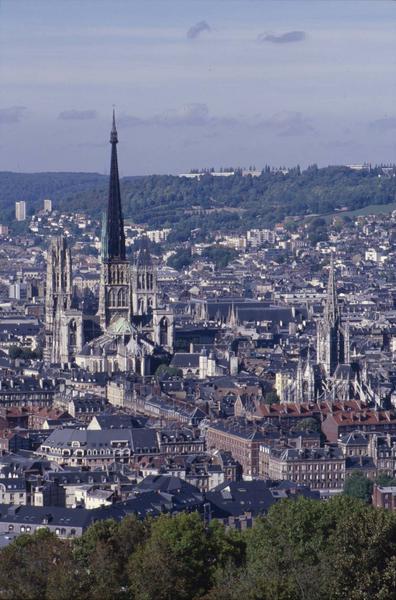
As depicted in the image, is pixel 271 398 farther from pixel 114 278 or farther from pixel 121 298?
pixel 114 278

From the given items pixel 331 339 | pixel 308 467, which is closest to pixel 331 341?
pixel 331 339

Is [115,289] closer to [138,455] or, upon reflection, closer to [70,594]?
[138,455]

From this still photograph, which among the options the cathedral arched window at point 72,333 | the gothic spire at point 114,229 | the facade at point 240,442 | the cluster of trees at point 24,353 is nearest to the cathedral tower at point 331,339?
the facade at point 240,442

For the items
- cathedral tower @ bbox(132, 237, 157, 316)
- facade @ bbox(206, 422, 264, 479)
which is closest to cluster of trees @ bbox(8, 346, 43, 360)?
cathedral tower @ bbox(132, 237, 157, 316)

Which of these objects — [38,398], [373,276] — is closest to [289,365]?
[38,398]

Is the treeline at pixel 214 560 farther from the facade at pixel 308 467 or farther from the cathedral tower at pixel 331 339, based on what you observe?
the cathedral tower at pixel 331 339

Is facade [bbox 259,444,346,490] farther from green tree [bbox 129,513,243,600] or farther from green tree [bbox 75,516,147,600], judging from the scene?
green tree [bbox 75,516,147,600]

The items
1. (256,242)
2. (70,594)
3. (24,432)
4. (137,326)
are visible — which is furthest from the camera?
(256,242)
